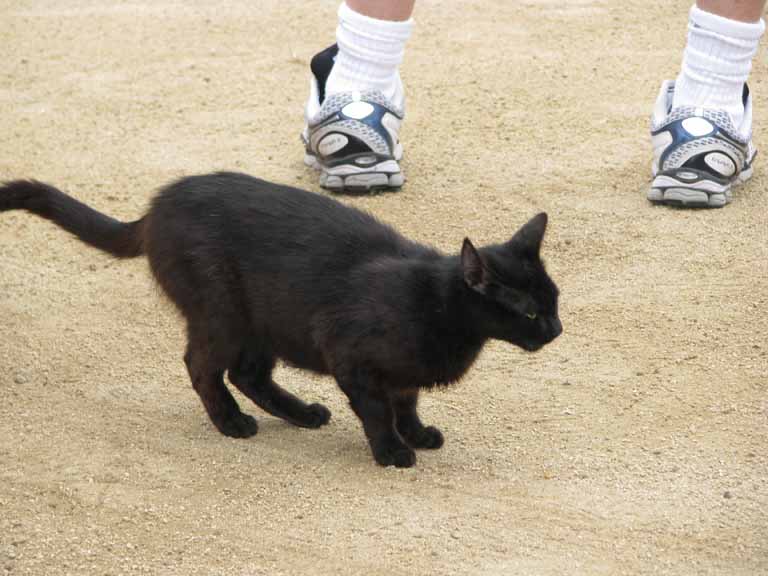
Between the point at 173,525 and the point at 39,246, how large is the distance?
6.68 ft

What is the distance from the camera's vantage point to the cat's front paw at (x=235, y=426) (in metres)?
3.59

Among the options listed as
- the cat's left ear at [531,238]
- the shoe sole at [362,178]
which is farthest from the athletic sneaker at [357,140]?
the cat's left ear at [531,238]

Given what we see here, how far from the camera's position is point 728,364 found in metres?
3.85

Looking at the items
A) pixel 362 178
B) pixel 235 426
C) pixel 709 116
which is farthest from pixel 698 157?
pixel 235 426

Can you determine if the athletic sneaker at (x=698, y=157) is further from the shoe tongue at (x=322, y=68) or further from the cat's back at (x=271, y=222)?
the cat's back at (x=271, y=222)

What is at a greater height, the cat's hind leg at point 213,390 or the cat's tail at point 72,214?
the cat's tail at point 72,214

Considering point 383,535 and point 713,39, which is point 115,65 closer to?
point 713,39

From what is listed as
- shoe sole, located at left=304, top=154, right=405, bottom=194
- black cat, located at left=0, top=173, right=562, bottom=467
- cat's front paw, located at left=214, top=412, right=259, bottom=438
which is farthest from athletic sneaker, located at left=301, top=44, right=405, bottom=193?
cat's front paw, located at left=214, top=412, right=259, bottom=438

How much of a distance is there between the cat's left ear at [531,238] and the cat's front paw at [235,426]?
36.9 inches

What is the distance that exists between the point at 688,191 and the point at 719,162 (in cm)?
16

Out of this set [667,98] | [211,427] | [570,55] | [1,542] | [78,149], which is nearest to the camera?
[1,542]

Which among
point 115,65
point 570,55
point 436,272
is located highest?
point 436,272

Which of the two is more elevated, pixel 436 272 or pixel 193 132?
pixel 436 272

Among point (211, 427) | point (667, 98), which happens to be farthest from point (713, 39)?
point (211, 427)
